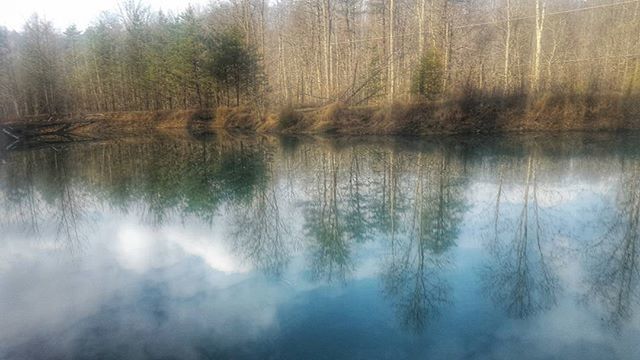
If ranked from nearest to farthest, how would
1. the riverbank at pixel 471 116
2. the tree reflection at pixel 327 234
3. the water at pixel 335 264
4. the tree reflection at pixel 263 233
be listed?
1. the water at pixel 335 264
2. the tree reflection at pixel 327 234
3. the tree reflection at pixel 263 233
4. the riverbank at pixel 471 116

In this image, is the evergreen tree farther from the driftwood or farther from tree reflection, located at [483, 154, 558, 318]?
the driftwood

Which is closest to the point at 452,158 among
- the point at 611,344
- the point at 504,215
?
the point at 504,215

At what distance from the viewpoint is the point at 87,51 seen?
50.7m

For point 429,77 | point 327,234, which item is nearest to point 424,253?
point 327,234

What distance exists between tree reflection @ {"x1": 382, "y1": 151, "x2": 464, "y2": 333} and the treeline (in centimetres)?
1628

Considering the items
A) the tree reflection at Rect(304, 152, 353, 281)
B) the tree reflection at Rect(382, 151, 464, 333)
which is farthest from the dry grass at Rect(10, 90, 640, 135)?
the tree reflection at Rect(304, 152, 353, 281)

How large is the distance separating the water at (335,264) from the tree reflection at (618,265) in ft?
0.11

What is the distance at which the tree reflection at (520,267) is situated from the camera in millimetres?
5648

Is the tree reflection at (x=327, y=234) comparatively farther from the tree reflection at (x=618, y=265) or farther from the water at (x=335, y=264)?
the tree reflection at (x=618, y=265)

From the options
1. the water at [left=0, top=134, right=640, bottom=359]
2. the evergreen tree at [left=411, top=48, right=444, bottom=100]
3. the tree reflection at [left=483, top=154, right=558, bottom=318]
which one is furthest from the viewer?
the evergreen tree at [left=411, top=48, right=444, bottom=100]

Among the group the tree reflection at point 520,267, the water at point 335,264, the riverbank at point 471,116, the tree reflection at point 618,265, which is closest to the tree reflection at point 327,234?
the water at point 335,264

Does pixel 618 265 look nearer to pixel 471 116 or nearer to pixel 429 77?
pixel 471 116

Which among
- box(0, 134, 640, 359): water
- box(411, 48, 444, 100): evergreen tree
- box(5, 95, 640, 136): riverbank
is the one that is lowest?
box(0, 134, 640, 359): water

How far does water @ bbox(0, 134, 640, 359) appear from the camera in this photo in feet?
16.1
